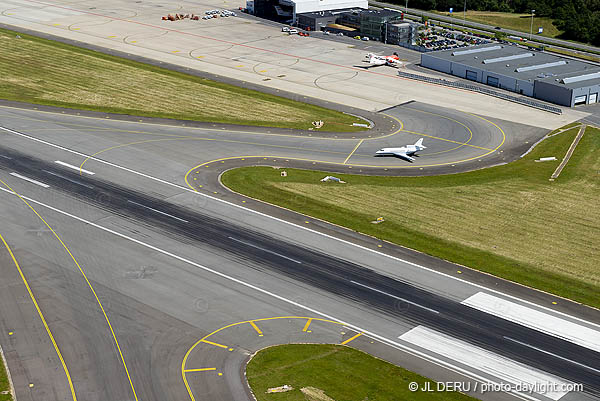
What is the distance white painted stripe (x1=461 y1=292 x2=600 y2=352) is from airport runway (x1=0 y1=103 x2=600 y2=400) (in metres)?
0.18

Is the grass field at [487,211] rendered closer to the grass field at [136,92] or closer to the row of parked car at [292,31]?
the grass field at [136,92]

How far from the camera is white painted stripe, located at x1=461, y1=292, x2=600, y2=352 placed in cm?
6159

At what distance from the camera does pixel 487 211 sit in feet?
286

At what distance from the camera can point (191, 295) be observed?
6731cm

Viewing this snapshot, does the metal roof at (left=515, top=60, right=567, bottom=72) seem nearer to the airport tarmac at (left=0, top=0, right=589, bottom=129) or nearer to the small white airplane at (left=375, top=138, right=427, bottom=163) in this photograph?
the airport tarmac at (left=0, top=0, right=589, bottom=129)

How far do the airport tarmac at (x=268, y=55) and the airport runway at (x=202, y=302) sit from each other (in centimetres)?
5624

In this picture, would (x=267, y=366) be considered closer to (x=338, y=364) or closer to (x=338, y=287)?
(x=338, y=364)

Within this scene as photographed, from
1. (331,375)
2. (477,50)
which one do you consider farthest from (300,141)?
(477,50)

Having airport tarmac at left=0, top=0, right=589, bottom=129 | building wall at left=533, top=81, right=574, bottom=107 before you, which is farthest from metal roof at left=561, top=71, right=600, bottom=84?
airport tarmac at left=0, top=0, right=589, bottom=129

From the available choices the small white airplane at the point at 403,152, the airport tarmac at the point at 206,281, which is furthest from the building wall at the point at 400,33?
the small white airplane at the point at 403,152

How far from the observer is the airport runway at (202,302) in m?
56.7

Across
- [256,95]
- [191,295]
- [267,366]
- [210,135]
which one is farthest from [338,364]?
[256,95]

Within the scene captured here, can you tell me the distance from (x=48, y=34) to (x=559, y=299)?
150 meters

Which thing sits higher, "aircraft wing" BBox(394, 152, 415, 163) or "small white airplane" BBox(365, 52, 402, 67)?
"small white airplane" BBox(365, 52, 402, 67)
